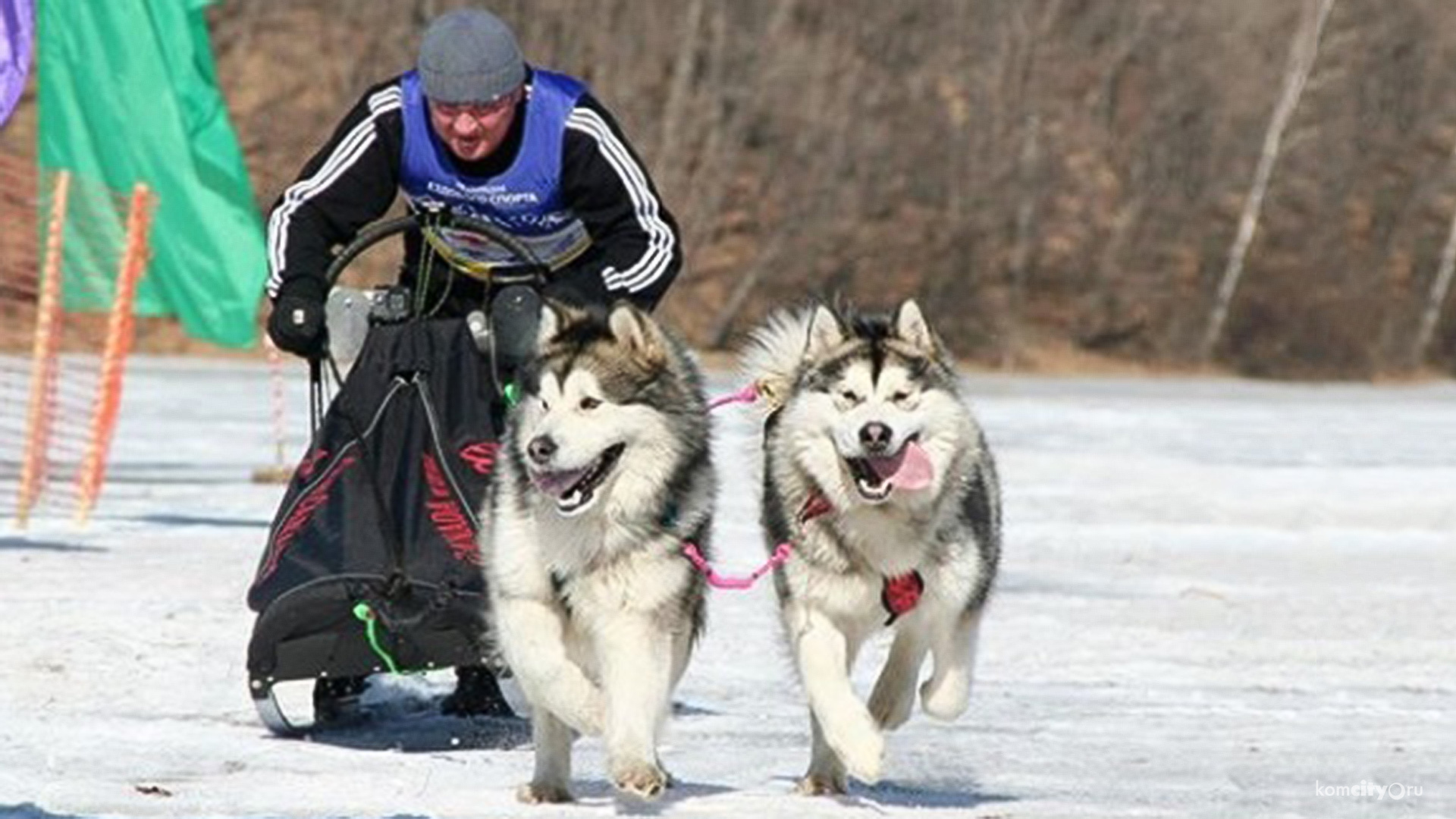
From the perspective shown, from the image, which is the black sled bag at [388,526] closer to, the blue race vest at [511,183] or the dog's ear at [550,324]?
the blue race vest at [511,183]

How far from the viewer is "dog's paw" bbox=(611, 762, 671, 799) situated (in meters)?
6.04

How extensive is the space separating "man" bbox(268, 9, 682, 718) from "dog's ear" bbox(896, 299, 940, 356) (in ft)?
2.78

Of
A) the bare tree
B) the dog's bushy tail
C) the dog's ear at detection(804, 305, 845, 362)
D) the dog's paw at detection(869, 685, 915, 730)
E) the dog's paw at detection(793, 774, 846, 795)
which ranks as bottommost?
the bare tree

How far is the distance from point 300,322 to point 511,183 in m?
0.62

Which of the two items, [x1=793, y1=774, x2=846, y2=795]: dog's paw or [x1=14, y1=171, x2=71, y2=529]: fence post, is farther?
[x1=14, y1=171, x2=71, y2=529]: fence post

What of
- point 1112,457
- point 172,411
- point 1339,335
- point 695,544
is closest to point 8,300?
point 172,411

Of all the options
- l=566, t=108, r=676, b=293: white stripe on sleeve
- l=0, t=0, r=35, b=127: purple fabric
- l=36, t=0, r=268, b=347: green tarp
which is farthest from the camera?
l=36, t=0, r=268, b=347: green tarp

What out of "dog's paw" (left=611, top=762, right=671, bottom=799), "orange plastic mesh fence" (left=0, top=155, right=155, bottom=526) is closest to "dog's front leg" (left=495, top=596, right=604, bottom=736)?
"dog's paw" (left=611, top=762, right=671, bottom=799)

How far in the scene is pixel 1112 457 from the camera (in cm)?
2011

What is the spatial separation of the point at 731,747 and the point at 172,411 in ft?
48.9

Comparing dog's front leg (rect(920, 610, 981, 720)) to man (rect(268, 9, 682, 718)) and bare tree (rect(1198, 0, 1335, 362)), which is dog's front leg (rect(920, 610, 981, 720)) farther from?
bare tree (rect(1198, 0, 1335, 362))

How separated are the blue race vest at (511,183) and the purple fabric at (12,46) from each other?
4.17 feet

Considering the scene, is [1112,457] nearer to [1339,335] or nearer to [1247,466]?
[1247,466]

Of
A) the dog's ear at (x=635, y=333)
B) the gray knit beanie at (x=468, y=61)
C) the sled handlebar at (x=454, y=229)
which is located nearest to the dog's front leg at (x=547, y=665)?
the dog's ear at (x=635, y=333)
